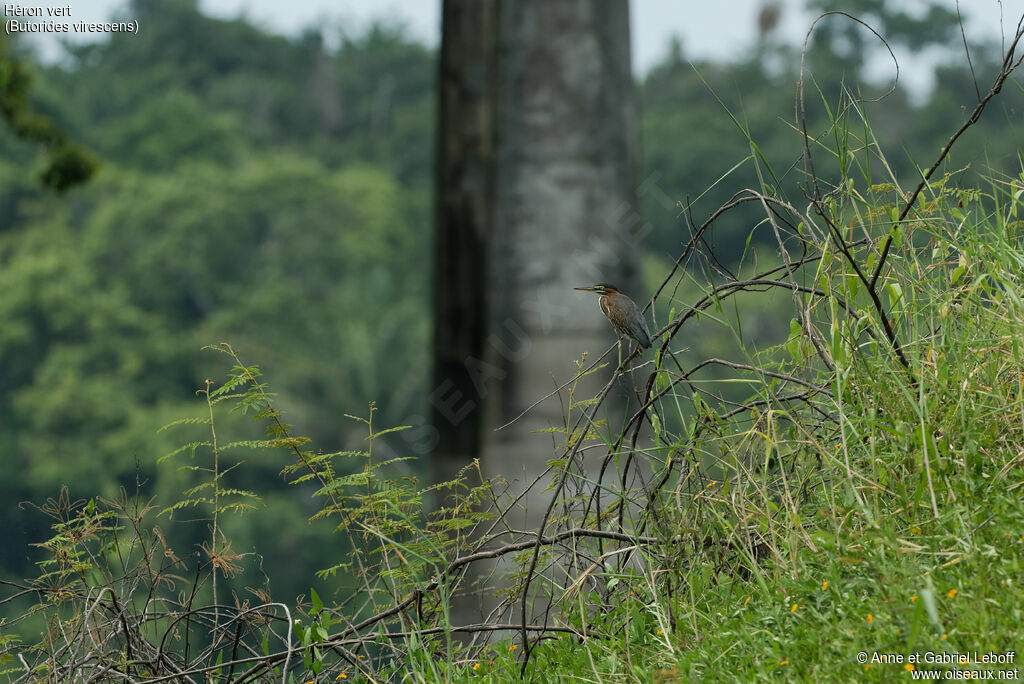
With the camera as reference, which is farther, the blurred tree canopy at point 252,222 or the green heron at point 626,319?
the blurred tree canopy at point 252,222

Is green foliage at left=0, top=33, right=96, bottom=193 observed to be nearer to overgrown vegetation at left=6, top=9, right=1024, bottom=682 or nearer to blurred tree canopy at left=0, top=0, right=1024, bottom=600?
overgrown vegetation at left=6, top=9, right=1024, bottom=682

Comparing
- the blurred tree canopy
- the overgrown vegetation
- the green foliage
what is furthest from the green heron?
the blurred tree canopy

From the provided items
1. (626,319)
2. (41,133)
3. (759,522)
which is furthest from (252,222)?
(759,522)

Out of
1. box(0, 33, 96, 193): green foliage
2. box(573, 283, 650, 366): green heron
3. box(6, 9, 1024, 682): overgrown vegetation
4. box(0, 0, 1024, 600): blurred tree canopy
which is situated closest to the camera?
box(6, 9, 1024, 682): overgrown vegetation

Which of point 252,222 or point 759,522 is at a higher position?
point 759,522

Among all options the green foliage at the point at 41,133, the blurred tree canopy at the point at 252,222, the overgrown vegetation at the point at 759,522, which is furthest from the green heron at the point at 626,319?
the blurred tree canopy at the point at 252,222

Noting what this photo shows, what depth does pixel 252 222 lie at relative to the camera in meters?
33.7

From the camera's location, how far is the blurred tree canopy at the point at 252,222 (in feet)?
90.3

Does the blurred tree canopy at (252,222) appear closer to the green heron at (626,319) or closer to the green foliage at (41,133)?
the green foliage at (41,133)

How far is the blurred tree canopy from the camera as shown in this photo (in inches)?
1084

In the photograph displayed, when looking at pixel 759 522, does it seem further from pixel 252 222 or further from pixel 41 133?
pixel 252 222

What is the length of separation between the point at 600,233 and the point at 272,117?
40124 mm

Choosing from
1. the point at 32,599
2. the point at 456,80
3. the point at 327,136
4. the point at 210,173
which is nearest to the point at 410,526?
the point at 32,599

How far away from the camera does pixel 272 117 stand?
41781mm
